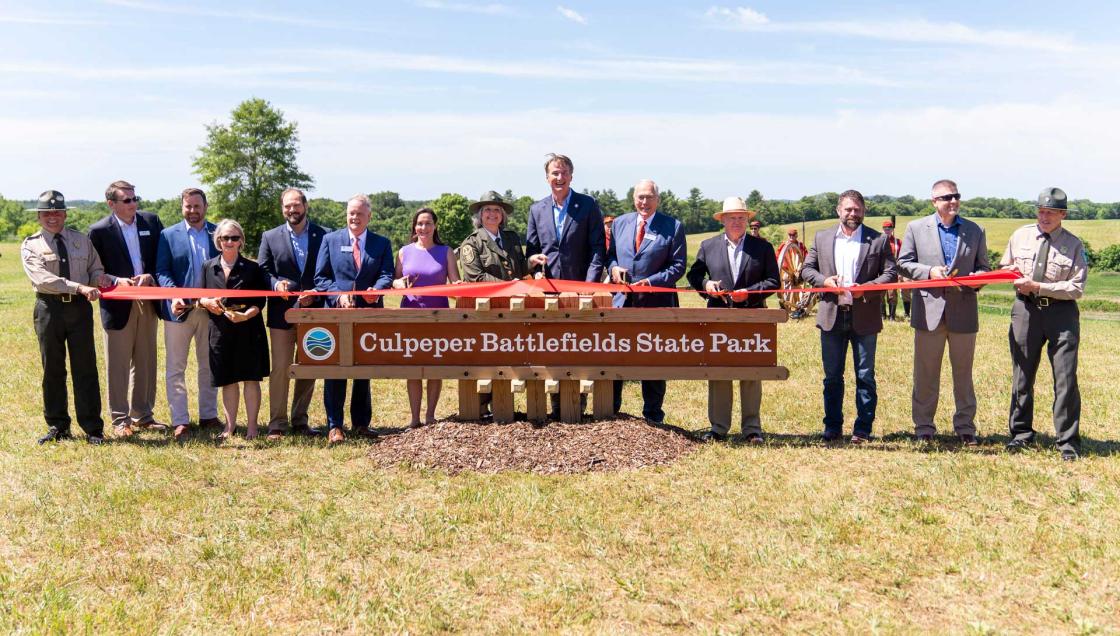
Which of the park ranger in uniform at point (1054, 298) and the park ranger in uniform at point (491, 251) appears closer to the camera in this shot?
the park ranger in uniform at point (1054, 298)

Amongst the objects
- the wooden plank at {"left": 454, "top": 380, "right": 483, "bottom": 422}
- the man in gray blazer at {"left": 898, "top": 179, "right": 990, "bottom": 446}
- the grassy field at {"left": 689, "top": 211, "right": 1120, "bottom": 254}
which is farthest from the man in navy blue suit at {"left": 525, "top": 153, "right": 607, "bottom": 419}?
the grassy field at {"left": 689, "top": 211, "right": 1120, "bottom": 254}

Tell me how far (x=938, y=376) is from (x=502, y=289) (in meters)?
3.91

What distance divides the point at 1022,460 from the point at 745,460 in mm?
2236

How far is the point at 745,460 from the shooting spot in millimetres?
7102

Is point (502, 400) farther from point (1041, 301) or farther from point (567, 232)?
point (1041, 301)

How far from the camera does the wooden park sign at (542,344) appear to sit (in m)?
7.44

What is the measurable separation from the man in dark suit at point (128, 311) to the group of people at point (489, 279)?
0.06ft

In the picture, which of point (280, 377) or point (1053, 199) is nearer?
point (1053, 199)

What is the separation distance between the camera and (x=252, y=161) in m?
62.7

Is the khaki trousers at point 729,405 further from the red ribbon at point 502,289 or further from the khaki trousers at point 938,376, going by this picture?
the khaki trousers at point 938,376

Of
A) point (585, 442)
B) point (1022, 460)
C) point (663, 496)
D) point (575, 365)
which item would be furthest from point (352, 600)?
point (1022, 460)

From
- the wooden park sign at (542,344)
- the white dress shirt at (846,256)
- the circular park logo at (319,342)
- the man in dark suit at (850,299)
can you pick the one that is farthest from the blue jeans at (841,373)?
the circular park logo at (319,342)

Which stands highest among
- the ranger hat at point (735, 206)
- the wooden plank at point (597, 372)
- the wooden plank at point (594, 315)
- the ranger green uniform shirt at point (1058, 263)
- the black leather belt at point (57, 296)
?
the ranger hat at point (735, 206)

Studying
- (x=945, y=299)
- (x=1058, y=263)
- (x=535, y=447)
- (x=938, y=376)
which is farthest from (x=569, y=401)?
(x=1058, y=263)
